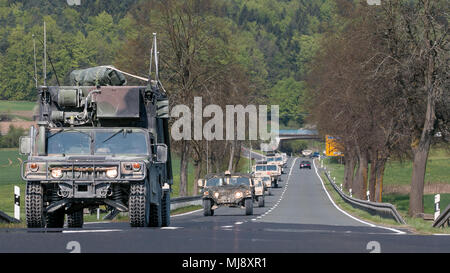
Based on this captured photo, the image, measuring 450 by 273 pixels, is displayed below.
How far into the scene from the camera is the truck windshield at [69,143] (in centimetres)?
1981

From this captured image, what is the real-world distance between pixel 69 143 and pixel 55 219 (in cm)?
176

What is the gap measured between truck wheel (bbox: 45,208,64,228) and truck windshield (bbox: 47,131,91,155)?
1306 millimetres

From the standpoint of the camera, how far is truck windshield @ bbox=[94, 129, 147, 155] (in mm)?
19891

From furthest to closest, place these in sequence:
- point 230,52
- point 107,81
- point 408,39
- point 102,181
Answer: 1. point 230,52
2. point 408,39
3. point 107,81
4. point 102,181

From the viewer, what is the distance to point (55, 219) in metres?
20.4

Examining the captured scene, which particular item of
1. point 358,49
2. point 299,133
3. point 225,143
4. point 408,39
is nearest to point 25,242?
point 408,39

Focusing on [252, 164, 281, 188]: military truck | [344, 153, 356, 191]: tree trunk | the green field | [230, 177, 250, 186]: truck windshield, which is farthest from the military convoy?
the green field

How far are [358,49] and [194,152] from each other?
16.5m

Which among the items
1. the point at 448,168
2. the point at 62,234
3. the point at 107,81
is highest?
the point at 107,81

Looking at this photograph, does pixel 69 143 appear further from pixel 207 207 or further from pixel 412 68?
pixel 412 68

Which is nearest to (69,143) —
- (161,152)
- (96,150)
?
(96,150)

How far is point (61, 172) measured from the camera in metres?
18.9

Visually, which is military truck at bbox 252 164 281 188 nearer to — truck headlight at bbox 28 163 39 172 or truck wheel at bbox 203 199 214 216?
truck wheel at bbox 203 199 214 216

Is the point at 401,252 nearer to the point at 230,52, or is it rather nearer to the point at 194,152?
the point at 230,52
